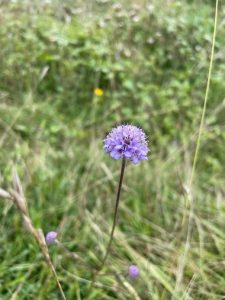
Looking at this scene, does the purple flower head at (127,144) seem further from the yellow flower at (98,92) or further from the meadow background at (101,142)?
the yellow flower at (98,92)

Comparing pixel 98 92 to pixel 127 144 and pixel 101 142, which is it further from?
pixel 127 144

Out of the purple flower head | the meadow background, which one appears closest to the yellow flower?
the meadow background

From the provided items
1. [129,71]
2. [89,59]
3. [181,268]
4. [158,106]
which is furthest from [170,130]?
[181,268]

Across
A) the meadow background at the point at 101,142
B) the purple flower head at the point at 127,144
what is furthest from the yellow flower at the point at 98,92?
the purple flower head at the point at 127,144

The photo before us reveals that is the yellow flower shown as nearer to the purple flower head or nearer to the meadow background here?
the meadow background

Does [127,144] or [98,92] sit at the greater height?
[98,92]

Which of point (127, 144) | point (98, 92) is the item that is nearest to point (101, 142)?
point (98, 92)

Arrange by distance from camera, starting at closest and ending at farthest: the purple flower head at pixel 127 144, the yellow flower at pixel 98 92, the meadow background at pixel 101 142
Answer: the purple flower head at pixel 127 144, the meadow background at pixel 101 142, the yellow flower at pixel 98 92

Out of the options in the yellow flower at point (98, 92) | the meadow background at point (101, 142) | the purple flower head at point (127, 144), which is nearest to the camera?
the purple flower head at point (127, 144)
